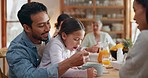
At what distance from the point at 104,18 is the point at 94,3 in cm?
38

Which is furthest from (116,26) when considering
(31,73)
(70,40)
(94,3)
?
(31,73)

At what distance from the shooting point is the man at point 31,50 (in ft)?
4.73

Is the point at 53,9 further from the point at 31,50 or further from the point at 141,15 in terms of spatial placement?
the point at 141,15

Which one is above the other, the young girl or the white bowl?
the young girl

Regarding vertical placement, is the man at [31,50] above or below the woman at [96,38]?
above

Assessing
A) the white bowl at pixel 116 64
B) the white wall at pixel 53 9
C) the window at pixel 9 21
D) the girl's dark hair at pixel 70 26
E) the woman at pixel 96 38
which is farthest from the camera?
the white wall at pixel 53 9

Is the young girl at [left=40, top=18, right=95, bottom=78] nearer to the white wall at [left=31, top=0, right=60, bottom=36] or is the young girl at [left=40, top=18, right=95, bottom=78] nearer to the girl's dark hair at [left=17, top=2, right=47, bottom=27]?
the girl's dark hair at [left=17, top=2, right=47, bottom=27]

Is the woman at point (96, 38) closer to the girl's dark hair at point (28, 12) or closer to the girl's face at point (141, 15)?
the girl's dark hair at point (28, 12)

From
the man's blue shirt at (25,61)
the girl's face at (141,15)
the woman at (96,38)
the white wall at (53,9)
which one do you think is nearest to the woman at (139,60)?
the girl's face at (141,15)

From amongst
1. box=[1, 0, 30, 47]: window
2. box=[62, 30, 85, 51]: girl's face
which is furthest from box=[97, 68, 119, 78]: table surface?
box=[1, 0, 30, 47]: window

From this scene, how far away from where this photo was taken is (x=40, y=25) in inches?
63.4

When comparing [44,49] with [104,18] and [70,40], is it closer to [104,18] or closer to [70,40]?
[70,40]

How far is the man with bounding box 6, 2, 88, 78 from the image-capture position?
1.44 m

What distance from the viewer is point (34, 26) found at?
1614mm
